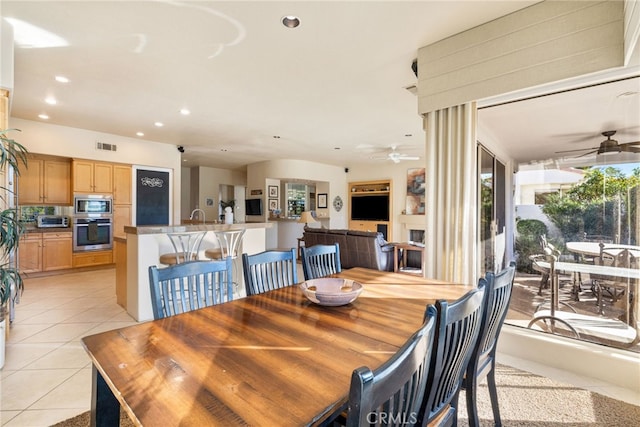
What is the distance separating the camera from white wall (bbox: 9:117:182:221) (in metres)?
4.86

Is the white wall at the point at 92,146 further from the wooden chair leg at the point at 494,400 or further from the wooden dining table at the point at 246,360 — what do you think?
the wooden chair leg at the point at 494,400

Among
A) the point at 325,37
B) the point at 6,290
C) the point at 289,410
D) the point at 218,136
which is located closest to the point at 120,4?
the point at 325,37

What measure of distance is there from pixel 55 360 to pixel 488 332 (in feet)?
10.7

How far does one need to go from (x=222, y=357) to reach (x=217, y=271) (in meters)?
0.82

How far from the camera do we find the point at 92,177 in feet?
18.2

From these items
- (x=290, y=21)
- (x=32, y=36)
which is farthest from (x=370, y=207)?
(x=32, y=36)

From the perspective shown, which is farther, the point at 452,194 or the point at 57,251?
the point at 57,251

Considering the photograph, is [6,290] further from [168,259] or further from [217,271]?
[217,271]

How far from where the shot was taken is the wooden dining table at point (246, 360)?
0.76 m

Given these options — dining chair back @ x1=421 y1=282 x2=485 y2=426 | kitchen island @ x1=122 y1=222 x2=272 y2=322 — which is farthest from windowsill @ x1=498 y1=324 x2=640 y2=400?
kitchen island @ x1=122 y1=222 x2=272 y2=322

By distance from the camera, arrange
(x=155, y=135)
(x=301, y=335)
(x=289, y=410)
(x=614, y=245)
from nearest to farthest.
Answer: (x=289, y=410)
(x=301, y=335)
(x=614, y=245)
(x=155, y=135)

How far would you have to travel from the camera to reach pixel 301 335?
3.97 feet

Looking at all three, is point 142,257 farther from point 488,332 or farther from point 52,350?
point 488,332

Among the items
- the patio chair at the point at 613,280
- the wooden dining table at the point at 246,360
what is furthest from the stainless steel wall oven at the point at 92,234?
the patio chair at the point at 613,280
